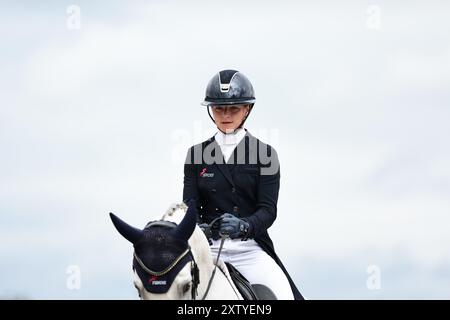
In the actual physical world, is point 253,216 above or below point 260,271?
above

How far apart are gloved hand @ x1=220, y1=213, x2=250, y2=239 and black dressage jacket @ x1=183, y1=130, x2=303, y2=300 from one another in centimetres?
50

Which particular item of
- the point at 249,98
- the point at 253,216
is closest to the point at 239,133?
the point at 249,98

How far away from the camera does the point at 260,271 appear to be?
36.7ft

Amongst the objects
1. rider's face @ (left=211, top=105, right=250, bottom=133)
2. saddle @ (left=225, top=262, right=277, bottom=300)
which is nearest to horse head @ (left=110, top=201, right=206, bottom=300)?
saddle @ (left=225, top=262, right=277, bottom=300)

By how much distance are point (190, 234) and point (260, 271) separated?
101 inches

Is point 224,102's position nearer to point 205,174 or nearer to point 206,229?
point 205,174

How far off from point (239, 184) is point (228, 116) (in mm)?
1117

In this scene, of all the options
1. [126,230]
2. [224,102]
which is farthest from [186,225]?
[224,102]

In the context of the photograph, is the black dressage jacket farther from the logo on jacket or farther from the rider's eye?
the rider's eye

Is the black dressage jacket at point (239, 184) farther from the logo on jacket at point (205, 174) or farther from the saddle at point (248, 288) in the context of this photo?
the saddle at point (248, 288)

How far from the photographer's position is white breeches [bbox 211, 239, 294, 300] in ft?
36.5
